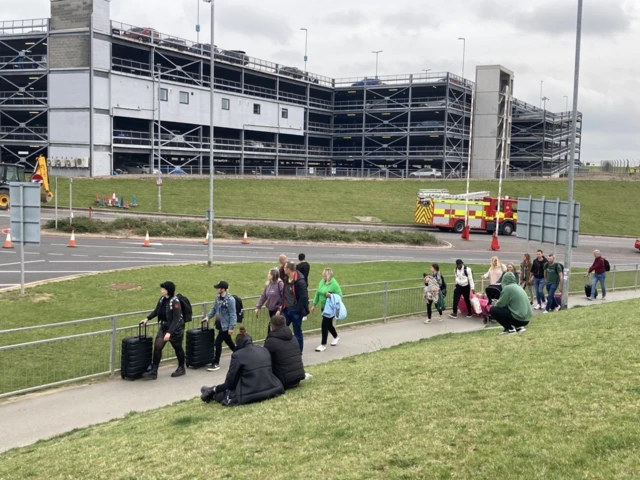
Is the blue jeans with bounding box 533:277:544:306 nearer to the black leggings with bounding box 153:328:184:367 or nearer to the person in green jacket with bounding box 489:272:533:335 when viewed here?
the person in green jacket with bounding box 489:272:533:335

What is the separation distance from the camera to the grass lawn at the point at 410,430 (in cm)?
545

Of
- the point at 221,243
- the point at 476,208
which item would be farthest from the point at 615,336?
the point at 476,208

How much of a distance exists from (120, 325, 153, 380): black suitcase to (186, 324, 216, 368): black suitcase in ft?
2.72

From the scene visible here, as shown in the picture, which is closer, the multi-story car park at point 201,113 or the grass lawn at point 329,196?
the grass lawn at point 329,196

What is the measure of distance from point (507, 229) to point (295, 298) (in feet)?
118

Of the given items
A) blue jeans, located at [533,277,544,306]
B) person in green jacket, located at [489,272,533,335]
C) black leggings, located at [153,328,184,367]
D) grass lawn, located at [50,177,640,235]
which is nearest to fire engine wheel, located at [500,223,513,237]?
grass lawn, located at [50,177,640,235]

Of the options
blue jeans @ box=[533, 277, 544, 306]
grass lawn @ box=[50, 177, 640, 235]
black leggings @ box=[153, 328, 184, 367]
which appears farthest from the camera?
grass lawn @ box=[50, 177, 640, 235]

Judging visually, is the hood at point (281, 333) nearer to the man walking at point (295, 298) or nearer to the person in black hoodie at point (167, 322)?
the person in black hoodie at point (167, 322)

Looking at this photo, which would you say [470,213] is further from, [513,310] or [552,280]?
[513,310]

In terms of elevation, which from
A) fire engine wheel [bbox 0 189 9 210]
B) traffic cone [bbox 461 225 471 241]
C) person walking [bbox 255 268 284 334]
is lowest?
traffic cone [bbox 461 225 471 241]

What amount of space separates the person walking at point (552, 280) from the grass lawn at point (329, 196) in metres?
30.0

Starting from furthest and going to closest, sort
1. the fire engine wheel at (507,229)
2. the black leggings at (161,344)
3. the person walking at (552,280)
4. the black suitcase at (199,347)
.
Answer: the fire engine wheel at (507,229)
the person walking at (552,280)
the black suitcase at (199,347)
the black leggings at (161,344)

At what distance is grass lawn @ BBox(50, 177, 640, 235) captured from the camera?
48000 millimetres

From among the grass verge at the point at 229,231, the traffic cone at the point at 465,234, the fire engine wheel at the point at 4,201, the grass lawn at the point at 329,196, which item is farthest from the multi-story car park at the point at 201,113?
the traffic cone at the point at 465,234
